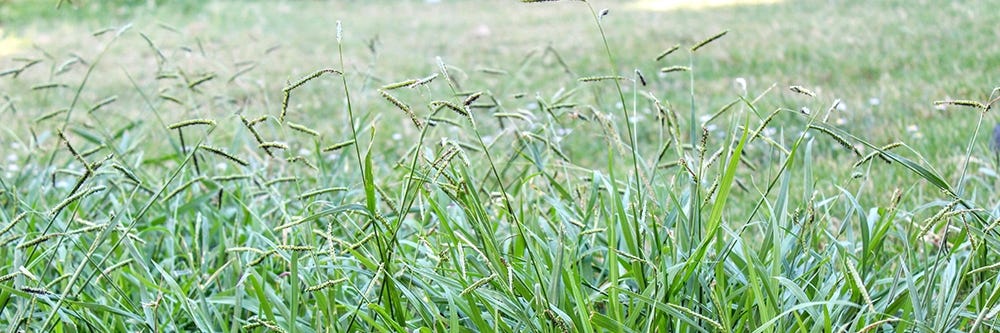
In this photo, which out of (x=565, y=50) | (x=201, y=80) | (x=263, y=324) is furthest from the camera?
(x=565, y=50)

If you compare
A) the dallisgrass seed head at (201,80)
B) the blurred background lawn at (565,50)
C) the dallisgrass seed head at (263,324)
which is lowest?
the blurred background lawn at (565,50)

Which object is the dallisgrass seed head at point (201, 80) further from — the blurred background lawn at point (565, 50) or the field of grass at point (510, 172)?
the blurred background lawn at point (565, 50)

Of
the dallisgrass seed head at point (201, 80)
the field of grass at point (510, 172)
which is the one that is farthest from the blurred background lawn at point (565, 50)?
the dallisgrass seed head at point (201, 80)

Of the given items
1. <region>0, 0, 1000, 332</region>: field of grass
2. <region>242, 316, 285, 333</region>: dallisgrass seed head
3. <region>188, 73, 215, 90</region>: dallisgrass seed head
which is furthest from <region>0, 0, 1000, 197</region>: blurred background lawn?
<region>242, 316, 285, 333</region>: dallisgrass seed head

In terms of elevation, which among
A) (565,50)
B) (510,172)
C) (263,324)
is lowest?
(565,50)

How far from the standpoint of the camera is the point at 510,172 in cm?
407

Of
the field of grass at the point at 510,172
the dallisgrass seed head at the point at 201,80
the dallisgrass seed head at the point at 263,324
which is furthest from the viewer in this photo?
the dallisgrass seed head at the point at 201,80

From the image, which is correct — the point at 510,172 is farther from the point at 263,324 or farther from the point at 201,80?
the point at 263,324

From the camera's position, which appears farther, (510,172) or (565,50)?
(565,50)

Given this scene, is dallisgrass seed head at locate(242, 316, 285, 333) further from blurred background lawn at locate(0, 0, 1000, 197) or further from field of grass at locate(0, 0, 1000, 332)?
blurred background lawn at locate(0, 0, 1000, 197)

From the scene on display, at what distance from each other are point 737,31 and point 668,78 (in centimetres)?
171

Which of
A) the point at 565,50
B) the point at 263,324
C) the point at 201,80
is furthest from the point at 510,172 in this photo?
the point at 565,50

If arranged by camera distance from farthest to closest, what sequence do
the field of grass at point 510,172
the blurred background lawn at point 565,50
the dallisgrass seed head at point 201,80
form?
the blurred background lawn at point 565,50
the dallisgrass seed head at point 201,80
the field of grass at point 510,172

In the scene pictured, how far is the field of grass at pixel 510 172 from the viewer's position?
2.02 m
